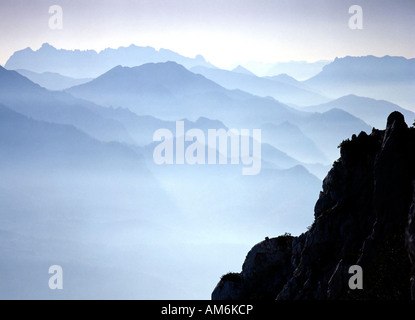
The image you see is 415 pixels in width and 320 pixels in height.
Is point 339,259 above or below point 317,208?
below

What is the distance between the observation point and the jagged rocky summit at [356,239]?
33.6 meters

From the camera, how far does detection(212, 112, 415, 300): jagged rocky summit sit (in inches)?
1324

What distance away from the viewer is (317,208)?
43031 mm

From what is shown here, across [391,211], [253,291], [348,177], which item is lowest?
[253,291]

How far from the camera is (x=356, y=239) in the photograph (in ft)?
124
